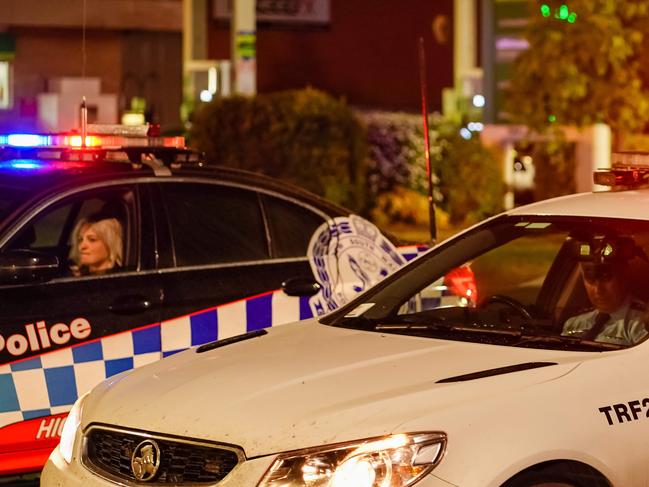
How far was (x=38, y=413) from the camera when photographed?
21.1 feet

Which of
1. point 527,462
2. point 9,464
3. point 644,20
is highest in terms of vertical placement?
point 644,20

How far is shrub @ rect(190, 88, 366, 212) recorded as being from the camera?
19.0 meters

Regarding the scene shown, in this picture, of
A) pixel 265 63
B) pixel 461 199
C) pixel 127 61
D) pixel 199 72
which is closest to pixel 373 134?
pixel 461 199

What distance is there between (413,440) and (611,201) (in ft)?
5.66

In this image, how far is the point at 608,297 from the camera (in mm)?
5566

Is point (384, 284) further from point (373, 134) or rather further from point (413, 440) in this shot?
point (373, 134)

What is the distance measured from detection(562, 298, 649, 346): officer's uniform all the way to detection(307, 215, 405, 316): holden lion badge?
1823 millimetres

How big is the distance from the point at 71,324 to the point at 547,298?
1.99m

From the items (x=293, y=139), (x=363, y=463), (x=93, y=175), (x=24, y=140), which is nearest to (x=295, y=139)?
(x=293, y=139)

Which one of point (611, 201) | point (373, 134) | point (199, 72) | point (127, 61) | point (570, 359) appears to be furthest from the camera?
point (127, 61)

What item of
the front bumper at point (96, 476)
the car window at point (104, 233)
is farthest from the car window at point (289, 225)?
the front bumper at point (96, 476)

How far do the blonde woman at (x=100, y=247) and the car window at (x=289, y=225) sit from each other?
2.37 feet

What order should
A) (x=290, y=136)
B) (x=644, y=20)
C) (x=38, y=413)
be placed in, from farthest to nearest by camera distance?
1. (x=644, y=20)
2. (x=290, y=136)
3. (x=38, y=413)

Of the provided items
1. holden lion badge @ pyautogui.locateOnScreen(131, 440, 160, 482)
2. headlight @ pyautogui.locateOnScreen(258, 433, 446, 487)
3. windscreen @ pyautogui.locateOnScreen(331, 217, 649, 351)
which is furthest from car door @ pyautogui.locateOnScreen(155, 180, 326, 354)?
headlight @ pyautogui.locateOnScreen(258, 433, 446, 487)
